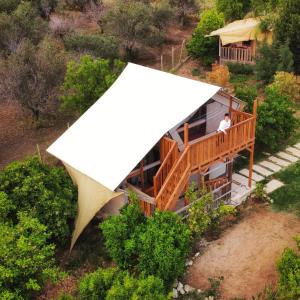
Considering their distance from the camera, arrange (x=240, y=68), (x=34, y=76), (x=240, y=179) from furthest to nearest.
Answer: (x=240, y=68) < (x=34, y=76) < (x=240, y=179)

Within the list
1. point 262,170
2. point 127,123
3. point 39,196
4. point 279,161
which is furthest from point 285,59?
point 39,196

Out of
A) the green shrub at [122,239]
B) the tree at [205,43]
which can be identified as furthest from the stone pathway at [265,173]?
the tree at [205,43]

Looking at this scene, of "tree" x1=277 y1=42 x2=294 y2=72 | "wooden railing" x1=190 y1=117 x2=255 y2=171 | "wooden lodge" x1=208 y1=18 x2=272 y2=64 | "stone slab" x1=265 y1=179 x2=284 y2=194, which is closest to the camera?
"wooden railing" x1=190 y1=117 x2=255 y2=171

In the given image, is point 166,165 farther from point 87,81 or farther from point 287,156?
point 87,81

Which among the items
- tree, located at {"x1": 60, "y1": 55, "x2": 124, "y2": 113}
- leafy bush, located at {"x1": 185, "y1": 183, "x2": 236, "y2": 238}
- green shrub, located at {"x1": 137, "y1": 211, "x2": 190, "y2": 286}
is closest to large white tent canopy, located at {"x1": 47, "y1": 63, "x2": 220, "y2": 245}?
green shrub, located at {"x1": 137, "y1": 211, "x2": 190, "y2": 286}

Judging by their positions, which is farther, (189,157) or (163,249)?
(189,157)

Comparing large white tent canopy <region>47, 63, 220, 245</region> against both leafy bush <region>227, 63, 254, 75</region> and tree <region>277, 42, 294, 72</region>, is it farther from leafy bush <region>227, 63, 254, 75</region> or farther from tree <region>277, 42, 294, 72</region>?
leafy bush <region>227, 63, 254, 75</region>

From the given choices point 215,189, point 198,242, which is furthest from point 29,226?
point 215,189

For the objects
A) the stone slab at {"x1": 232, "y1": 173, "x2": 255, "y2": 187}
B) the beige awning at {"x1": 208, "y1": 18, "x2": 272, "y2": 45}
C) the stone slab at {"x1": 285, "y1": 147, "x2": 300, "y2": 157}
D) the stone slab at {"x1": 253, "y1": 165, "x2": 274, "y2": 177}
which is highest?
the beige awning at {"x1": 208, "y1": 18, "x2": 272, "y2": 45}
